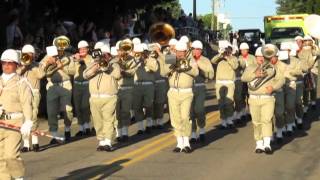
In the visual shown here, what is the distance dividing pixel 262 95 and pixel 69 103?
400 cm

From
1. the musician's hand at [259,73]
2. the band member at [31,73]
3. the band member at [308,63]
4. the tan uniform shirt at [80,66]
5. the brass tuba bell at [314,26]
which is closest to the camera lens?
the brass tuba bell at [314,26]

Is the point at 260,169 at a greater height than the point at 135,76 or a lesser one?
lesser

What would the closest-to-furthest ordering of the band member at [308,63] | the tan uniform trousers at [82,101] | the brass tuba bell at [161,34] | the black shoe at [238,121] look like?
the tan uniform trousers at [82,101] → the black shoe at [238,121] → the band member at [308,63] → the brass tuba bell at [161,34]

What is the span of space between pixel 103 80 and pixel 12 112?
162 inches

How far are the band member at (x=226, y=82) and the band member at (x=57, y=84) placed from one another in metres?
3.62

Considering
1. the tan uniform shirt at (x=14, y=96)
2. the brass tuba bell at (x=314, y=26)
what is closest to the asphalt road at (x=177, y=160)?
the tan uniform shirt at (x=14, y=96)

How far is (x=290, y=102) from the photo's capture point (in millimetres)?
15141

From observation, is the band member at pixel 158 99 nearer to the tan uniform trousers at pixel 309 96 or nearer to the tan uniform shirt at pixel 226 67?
the tan uniform shirt at pixel 226 67

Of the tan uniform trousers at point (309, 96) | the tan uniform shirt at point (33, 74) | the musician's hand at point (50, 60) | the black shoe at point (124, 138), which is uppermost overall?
the musician's hand at point (50, 60)

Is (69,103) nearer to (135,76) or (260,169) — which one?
(135,76)

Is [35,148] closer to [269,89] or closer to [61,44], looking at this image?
[61,44]

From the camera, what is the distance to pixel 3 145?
9.12 meters

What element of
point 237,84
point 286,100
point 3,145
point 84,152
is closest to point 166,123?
point 237,84

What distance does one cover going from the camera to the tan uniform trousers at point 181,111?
13000mm
